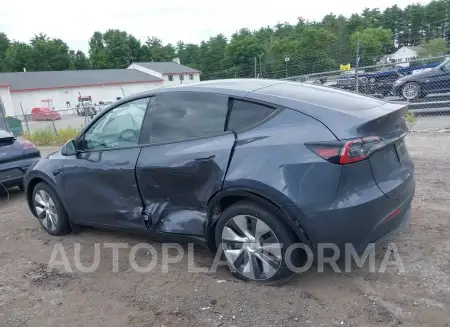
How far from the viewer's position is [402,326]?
2.74 metres

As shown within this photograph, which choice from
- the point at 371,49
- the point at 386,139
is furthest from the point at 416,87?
the point at 371,49

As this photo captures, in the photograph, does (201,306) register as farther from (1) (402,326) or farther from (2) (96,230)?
(2) (96,230)

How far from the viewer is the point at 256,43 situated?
1683 inches

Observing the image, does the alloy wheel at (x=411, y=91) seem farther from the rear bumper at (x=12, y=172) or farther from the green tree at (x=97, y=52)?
the green tree at (x=97, y=52)

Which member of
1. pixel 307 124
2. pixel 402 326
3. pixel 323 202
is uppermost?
pixel 307 124

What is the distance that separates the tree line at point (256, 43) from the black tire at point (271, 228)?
22.8m

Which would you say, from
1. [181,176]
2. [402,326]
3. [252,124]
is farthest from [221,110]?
[402,326]

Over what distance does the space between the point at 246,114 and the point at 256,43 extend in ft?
135

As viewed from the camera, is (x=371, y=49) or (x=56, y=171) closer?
(x=56, y=171)

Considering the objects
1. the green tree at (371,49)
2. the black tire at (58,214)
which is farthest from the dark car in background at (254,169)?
the green tree at (371,49)

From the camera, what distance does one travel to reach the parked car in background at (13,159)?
20.9 ft

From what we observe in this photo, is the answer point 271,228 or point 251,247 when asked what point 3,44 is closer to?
point 251,247

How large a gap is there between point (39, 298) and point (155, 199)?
1246mm

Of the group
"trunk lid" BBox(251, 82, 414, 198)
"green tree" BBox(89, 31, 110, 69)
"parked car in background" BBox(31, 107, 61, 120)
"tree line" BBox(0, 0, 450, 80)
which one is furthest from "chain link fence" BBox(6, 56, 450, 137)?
"green tree" BBox(89, 31, 110, 69)
